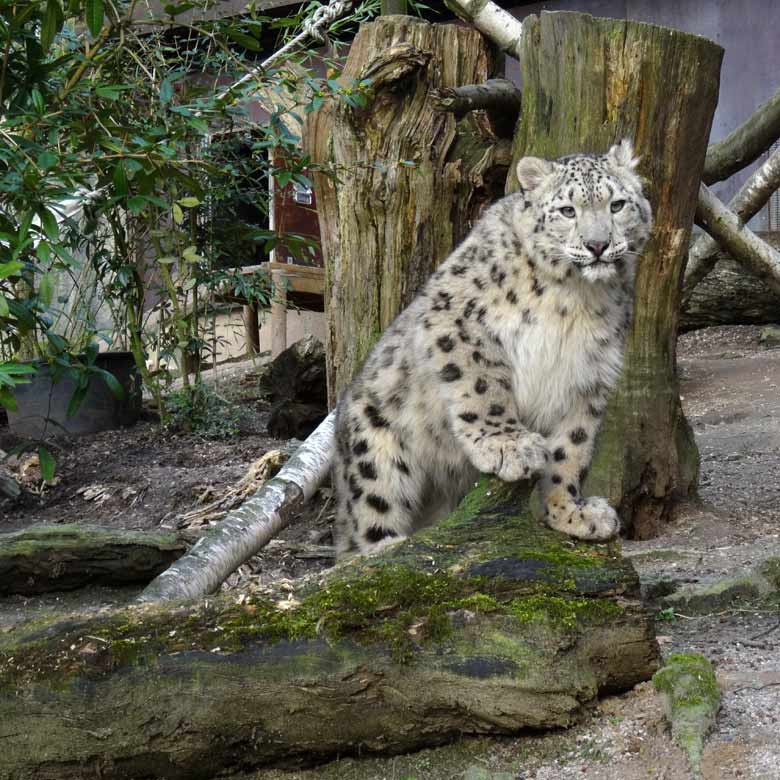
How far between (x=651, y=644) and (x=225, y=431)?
5080mm

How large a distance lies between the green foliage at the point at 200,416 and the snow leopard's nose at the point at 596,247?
4.32 metres

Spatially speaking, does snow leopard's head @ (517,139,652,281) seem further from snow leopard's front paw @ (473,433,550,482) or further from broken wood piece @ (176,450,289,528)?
broken wood piece @ (176,450,289,528)

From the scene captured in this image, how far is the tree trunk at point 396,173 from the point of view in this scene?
5.05 meters

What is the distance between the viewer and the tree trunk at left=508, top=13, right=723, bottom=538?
4688 mm

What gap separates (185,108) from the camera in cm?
409

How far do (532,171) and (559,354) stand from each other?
67cm

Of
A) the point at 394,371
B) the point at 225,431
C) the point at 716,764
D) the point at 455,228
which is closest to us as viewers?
the point at 716,764

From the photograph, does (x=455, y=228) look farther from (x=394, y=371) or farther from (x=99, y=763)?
(x=99, y=763)

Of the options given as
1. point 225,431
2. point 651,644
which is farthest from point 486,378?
point 225,431

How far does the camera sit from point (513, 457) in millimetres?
3451

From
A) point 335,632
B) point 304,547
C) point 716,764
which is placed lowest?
point 304,547

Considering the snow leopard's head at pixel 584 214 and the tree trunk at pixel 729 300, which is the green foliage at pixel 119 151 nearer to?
the snow leopard's head at pixel 584 214

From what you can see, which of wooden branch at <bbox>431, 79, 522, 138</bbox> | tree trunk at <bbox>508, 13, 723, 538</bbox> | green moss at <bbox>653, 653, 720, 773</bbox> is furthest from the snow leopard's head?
green moss at <bbox>653, 653, 720, 773</bbox>

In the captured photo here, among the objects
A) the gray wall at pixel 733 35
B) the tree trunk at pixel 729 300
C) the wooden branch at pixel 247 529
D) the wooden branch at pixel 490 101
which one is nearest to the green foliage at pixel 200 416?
the wooden branch at pixel 247 529
